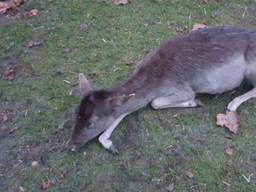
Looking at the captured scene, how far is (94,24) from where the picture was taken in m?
7.34

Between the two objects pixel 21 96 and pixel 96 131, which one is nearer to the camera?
pixel 96 131

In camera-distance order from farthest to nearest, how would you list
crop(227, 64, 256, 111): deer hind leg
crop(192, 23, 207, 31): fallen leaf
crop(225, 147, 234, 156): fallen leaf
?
1. crop(192, 23, 207, 31): fallen leaf
2. crop(227, 64, 256, 111): deer hind leg
3. crop(225, 147, 234, 156): fallen leaf

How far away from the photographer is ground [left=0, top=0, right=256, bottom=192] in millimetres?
4980

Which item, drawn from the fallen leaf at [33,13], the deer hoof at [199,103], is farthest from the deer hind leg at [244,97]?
the fallen leaf at [33,13]

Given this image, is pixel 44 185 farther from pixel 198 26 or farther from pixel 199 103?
pixel 198 26

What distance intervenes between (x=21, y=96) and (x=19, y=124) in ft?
1.80

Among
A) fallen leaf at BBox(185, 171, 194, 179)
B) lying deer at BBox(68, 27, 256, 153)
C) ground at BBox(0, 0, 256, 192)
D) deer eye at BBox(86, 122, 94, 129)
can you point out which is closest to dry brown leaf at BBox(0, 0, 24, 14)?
ground at BBox(0, 0, 256, 192)

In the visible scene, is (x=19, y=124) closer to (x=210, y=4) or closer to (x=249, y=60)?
(x=249, y=60)

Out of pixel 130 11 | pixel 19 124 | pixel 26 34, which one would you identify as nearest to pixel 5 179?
pixel 19 124

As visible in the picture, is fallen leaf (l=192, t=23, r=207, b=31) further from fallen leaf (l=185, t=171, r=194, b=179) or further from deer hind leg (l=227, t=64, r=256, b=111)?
fallen leaf (l=185, t=171, r=194, b=179)

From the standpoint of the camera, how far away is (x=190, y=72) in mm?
5613

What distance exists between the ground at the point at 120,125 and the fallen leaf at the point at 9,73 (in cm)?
8

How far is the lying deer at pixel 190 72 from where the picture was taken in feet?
18.1

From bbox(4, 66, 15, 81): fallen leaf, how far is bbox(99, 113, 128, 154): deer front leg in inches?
75.1
